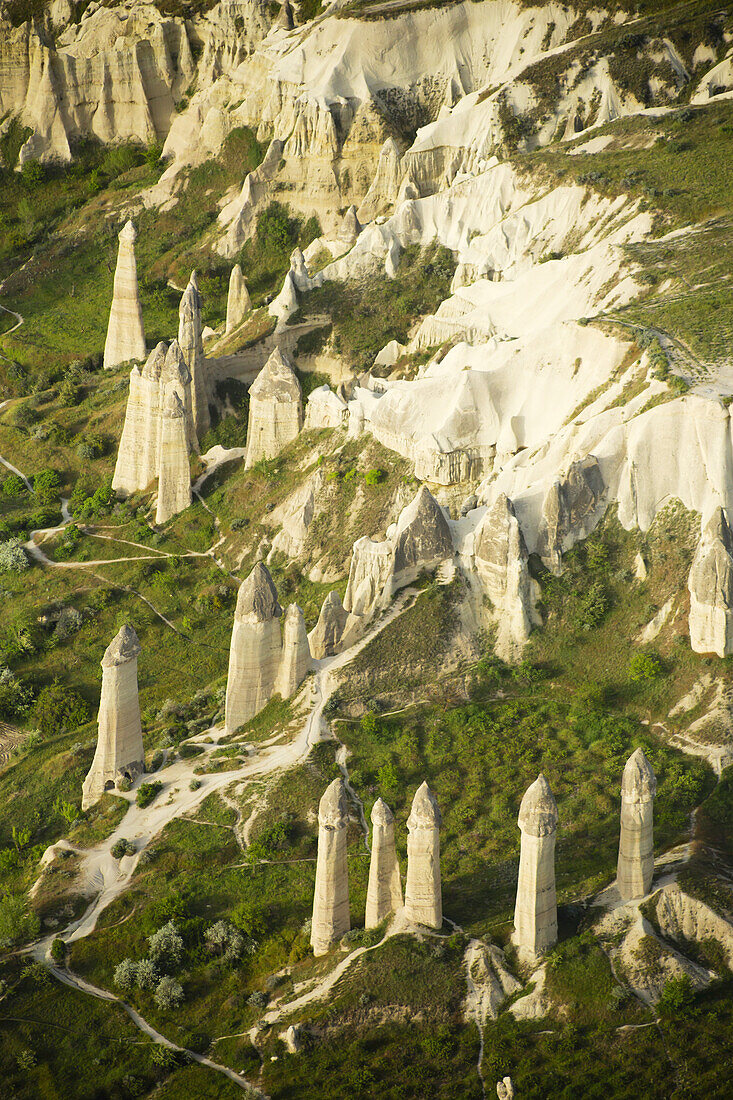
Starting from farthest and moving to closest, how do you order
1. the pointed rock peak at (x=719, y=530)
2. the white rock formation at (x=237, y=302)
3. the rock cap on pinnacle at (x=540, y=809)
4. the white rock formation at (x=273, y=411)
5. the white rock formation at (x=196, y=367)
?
the white rock formation at (x=237, y=302)
the white rock formation at (x=196, y=367)
the white rock formation at (x=273, y=411)
the pointed rock peak at (x=719, y=530)
the rock cap on pinnacle at (x=540, y=809)

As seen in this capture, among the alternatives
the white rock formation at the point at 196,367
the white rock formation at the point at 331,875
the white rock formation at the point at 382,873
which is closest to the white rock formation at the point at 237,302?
the white rock formation at the point at 196,367

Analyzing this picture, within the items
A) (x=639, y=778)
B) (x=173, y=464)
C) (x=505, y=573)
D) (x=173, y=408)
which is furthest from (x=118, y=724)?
(x=173, y=408)

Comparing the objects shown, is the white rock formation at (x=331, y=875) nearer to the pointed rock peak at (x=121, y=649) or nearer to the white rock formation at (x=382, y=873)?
the white rock formation at (x=382, y=873)

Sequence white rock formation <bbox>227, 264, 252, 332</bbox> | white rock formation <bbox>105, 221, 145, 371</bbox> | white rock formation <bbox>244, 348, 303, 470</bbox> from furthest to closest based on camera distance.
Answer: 1. white rock formation <bbox>105, 221, 145, 371</bbox>
2. white rock formation <bbox>227, 264, 252, 332</bbox>
3. white rock formation <bbox>244, 348, 303, 470</bbox>

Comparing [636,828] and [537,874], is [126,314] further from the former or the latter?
[537,874]

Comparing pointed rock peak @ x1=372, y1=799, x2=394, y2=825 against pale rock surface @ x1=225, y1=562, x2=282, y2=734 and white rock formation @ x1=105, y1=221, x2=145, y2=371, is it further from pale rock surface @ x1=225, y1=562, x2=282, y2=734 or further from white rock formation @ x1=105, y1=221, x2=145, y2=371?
white rock formation @ x1=105, y1=221, x2=145, y2=371

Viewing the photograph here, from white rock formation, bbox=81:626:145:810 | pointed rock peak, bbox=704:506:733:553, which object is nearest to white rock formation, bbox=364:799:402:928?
white rock formation, bbox=81:626:145:810
